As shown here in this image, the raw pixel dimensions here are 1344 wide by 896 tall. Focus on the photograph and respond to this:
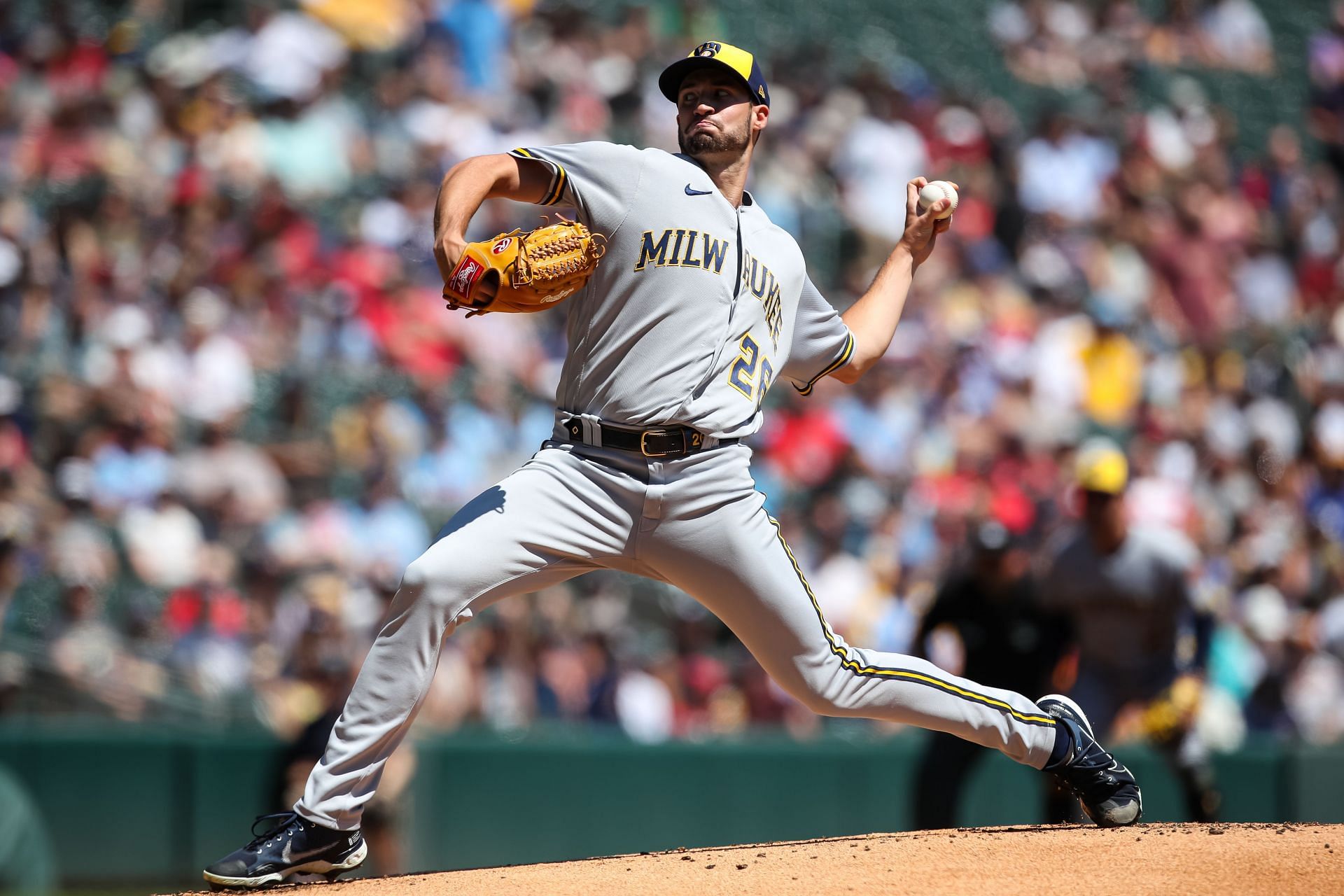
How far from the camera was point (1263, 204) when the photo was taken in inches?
539

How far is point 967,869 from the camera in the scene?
393cm

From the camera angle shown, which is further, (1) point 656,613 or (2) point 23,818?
(1) point 656,613

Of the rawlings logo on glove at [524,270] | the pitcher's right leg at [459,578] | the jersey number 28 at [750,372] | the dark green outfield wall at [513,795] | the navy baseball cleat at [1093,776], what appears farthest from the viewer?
the dark green outfield wall at [513,795]

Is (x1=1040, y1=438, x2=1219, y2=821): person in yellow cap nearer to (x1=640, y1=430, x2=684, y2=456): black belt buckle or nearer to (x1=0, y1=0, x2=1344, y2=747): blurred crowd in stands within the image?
(x1=0, y1=0, x2=1344, y2=747): blurred crowd in stands

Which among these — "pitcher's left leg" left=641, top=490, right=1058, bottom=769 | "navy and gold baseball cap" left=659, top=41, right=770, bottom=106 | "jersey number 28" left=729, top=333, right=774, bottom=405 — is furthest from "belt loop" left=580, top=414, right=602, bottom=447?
"navy and gold baseball cap" left=659, top=41, right=770, bottom=106

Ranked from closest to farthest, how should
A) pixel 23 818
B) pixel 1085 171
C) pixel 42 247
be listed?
pixel 23 818, pixel 42 247, pixel 1085 171

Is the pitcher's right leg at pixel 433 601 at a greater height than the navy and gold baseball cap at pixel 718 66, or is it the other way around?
the navy and gold baseball cap at pixel 718 66

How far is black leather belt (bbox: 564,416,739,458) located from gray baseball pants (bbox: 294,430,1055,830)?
0.9 inches

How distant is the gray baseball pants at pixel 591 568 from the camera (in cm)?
362

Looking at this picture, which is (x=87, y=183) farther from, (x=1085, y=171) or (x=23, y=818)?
(x=1085, y=171)

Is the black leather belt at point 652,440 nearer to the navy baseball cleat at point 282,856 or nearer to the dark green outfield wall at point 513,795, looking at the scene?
the navy baseball cleat at point 282,856

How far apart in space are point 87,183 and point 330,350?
6.38ft

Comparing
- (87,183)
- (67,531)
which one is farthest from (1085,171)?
(67,531)

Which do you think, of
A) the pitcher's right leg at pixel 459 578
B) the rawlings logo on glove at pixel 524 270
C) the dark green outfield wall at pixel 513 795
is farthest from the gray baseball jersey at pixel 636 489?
the dark green outfield wall at pixel 513 795
